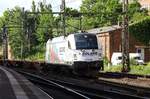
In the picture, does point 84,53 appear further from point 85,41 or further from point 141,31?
point 141,31

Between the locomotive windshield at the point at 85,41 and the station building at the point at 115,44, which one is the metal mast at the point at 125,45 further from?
the station building at the point at 115,44

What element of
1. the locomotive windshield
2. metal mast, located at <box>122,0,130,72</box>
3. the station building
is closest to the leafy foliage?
the station building

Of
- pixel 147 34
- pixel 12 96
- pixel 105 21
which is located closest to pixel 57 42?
pixel 12 96

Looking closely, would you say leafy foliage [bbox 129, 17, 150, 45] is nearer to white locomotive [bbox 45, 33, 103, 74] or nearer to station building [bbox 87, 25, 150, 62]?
station building [bbox 87, 25, 150, 62]

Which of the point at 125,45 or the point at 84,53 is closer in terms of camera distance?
the point at 84,53

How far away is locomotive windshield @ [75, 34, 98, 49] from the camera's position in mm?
33844

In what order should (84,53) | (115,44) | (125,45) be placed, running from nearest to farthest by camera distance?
(84,53) → (125,45) → (115,44)

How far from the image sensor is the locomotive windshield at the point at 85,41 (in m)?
→ 33.8

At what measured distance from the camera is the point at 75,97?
19.1 metres

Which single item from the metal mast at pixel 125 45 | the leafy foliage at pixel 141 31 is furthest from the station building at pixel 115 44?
the metal mast at pixel 125 45

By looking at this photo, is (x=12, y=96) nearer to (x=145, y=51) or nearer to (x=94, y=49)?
(x=94, y=49)

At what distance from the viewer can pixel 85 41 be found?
1339 inches

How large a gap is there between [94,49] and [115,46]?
34.9 metres

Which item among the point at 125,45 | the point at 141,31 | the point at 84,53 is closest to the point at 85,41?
the point at 84,53
